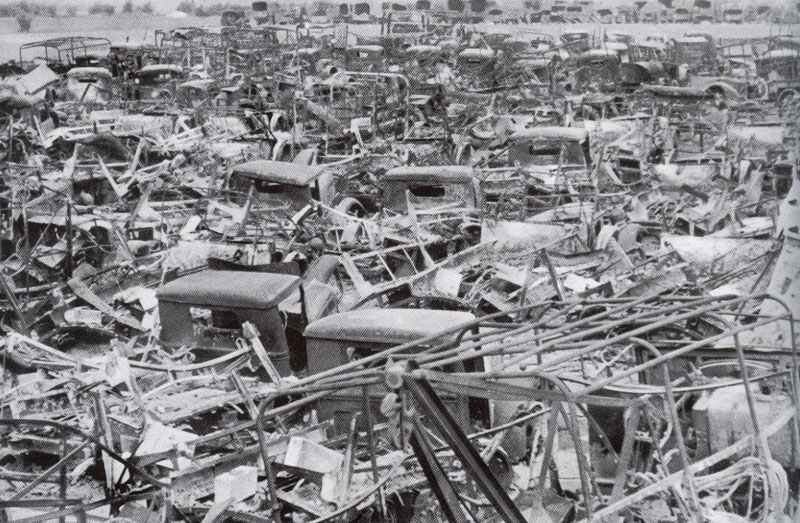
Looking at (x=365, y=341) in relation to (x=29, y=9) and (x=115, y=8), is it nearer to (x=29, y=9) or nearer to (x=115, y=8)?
(x=29, y=9)

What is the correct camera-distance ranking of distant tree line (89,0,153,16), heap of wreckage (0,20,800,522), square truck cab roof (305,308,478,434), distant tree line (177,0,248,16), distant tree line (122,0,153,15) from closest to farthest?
1. heap of wreckage (0,20,800,522)
2. square truck cab roof (305,308,478,434)
3. distant tree line (177,0,248,16)
4. distant tree line (122,0,153,15)
5. distant tree line (89,0,153,16)

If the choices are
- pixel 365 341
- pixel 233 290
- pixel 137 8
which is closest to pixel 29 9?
pixel 137 8

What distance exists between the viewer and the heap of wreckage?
14.3 ft

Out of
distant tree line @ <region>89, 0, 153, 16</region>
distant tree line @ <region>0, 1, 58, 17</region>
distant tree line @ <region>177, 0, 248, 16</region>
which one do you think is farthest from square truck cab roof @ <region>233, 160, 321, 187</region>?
distant tree line @ <region>89, 0, 153, 16</region>

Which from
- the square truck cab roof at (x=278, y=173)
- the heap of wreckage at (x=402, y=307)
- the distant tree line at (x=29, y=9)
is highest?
the distant tree line at (x=29, y=9)

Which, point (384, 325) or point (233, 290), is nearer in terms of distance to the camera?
point (384, 325)

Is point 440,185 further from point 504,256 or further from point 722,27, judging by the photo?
point 722,27

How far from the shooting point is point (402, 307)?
820 centimetres

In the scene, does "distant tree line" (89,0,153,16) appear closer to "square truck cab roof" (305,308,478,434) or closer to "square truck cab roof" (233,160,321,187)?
"square truck cab roof" (233,160,321,187)

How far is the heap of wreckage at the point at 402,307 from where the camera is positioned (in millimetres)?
4363

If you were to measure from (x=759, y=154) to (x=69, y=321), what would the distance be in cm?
1088

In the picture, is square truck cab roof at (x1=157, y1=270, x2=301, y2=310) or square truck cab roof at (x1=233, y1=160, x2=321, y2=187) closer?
square truck cab roof at (x1=157, y1=270, x2=301, y2=310)

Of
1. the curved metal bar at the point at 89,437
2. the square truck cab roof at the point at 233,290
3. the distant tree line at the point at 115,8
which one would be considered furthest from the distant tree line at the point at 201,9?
the curved metal bar at the point at 89,437

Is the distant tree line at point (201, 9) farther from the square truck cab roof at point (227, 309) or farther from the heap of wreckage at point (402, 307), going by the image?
the square truck cab roof at point (227, 309)
